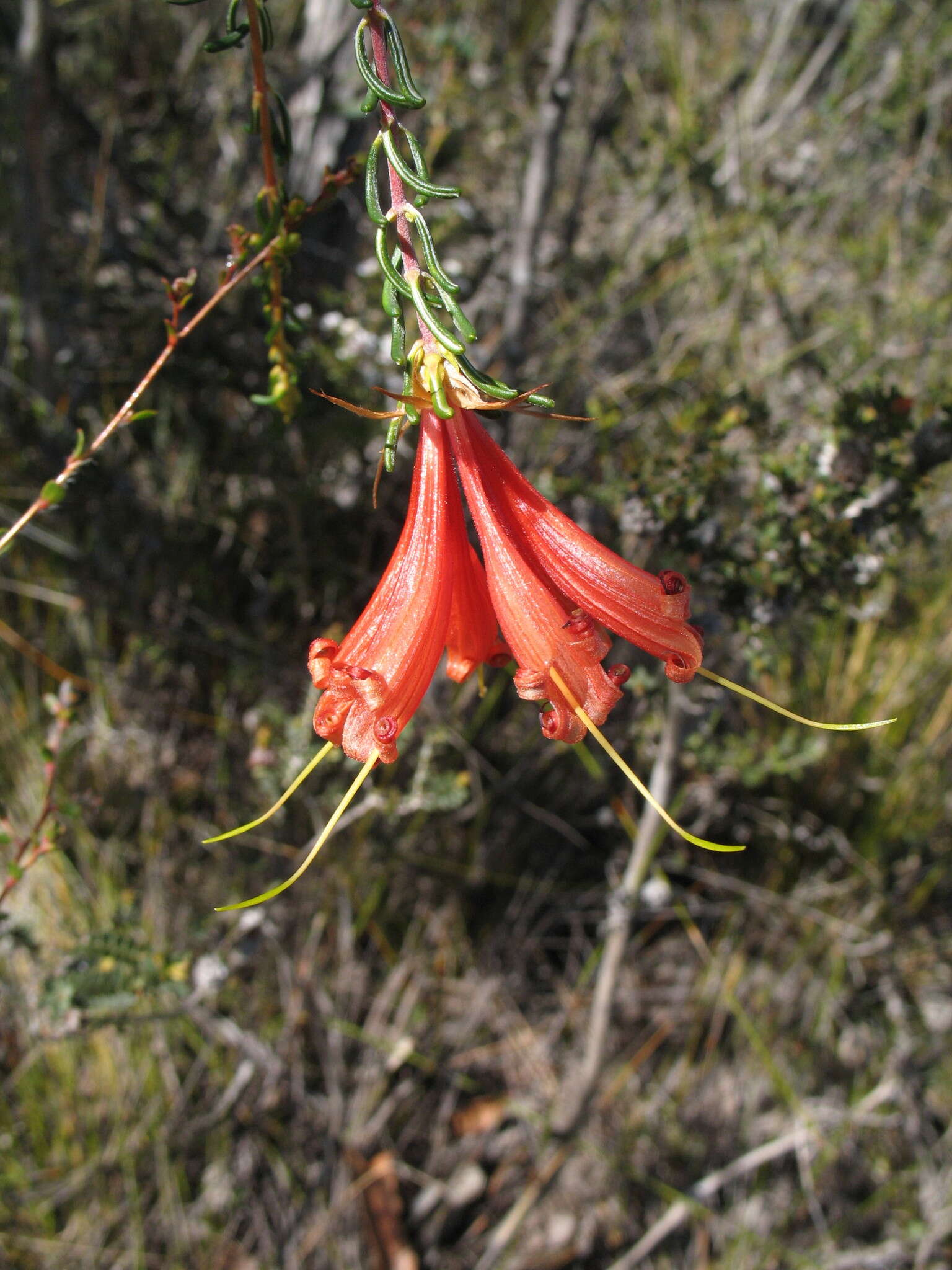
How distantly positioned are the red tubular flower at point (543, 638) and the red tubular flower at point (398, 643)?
0.04 metres

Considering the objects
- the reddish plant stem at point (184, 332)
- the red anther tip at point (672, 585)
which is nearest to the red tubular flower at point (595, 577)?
the red anther tip at point (672, 585)

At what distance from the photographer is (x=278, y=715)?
1.89 meters

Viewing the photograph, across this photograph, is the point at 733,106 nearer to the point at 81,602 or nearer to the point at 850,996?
the point at 81,602

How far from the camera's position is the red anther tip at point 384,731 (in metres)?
0.74

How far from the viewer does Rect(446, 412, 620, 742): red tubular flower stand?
2.49ft

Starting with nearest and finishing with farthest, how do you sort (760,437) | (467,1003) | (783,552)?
(783,552) < (760,437) < (467,1003)

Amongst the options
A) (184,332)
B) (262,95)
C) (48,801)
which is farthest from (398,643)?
(48,801)

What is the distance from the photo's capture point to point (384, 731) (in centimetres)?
74

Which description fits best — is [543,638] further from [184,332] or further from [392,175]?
[184,332]

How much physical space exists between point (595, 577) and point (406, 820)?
4.83 feet

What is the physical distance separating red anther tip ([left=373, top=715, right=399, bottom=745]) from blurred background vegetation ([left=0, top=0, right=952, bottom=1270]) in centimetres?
95

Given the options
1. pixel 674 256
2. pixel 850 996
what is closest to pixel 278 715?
pixel 850 996

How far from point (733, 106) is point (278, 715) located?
237cm

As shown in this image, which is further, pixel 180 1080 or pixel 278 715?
pixel 180 1080
